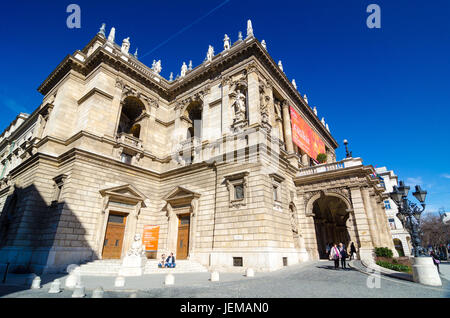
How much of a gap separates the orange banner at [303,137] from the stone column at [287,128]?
0.50 meters

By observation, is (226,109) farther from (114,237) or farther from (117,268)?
(117,268)

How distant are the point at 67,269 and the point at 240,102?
16897 millimetres

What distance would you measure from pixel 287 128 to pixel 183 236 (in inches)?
591

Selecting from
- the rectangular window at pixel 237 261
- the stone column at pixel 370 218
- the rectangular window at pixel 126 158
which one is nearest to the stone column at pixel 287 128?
the stone column at pixel 370 218

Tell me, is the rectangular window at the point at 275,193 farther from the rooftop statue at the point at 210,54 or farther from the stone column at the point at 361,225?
the rooftop statue at the point at 210,54

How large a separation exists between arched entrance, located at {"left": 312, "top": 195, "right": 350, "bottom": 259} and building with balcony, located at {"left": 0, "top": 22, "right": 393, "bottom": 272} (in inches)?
13.6

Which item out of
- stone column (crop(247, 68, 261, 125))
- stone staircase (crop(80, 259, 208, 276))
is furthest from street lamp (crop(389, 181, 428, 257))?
stone staircase (crop(80, 259, 208, 276))

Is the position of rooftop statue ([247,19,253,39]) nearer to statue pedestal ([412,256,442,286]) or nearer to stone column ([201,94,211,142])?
stone column ([201,94,211,142])

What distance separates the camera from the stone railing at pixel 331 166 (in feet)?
67.8

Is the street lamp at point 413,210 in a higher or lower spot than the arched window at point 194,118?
lower

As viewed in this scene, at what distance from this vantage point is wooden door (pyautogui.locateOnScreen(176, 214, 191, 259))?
19141 millimetres

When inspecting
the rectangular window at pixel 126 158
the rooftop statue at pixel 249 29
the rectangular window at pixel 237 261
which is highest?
the rooftop statue at pixel 249 29
